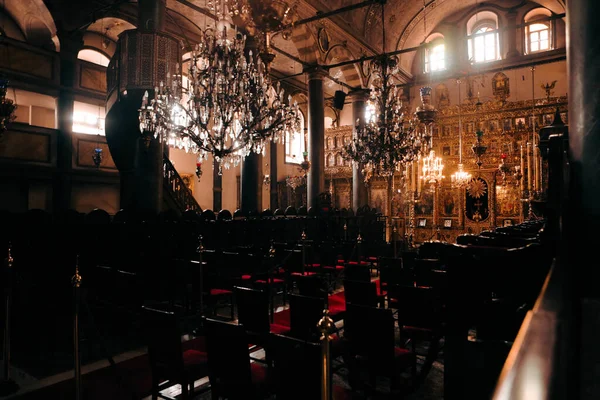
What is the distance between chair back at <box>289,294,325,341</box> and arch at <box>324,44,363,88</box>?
37.3 ft

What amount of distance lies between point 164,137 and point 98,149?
667 centimetres

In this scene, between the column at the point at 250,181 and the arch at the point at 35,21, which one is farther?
the arch at the point at 35,21

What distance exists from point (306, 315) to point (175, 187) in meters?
8.90

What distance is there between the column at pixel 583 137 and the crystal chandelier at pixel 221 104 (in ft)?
13.1

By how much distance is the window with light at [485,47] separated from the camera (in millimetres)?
17328

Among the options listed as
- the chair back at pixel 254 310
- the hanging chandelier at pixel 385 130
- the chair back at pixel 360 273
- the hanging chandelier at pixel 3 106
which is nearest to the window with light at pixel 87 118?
the hanging chandelier at pixel 3 106

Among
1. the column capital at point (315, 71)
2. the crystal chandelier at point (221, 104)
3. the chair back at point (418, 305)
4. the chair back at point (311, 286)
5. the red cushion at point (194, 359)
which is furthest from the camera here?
the column capital at point (315, 71)

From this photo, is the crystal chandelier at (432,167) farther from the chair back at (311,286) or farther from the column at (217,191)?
the chair back at (311,286)

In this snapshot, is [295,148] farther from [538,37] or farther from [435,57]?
[538,37]

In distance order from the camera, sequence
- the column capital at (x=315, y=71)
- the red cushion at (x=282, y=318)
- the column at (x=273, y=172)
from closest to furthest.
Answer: the red cushion at (x=282, y=318)
the column capital at (x=315, y=71)
the column at (x=273, y=172)

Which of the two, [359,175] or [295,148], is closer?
[359,175]

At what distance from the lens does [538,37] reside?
16562mm

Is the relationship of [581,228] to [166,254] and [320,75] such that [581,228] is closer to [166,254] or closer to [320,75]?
[166,254]

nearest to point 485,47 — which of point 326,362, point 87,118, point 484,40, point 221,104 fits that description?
point 484,40
